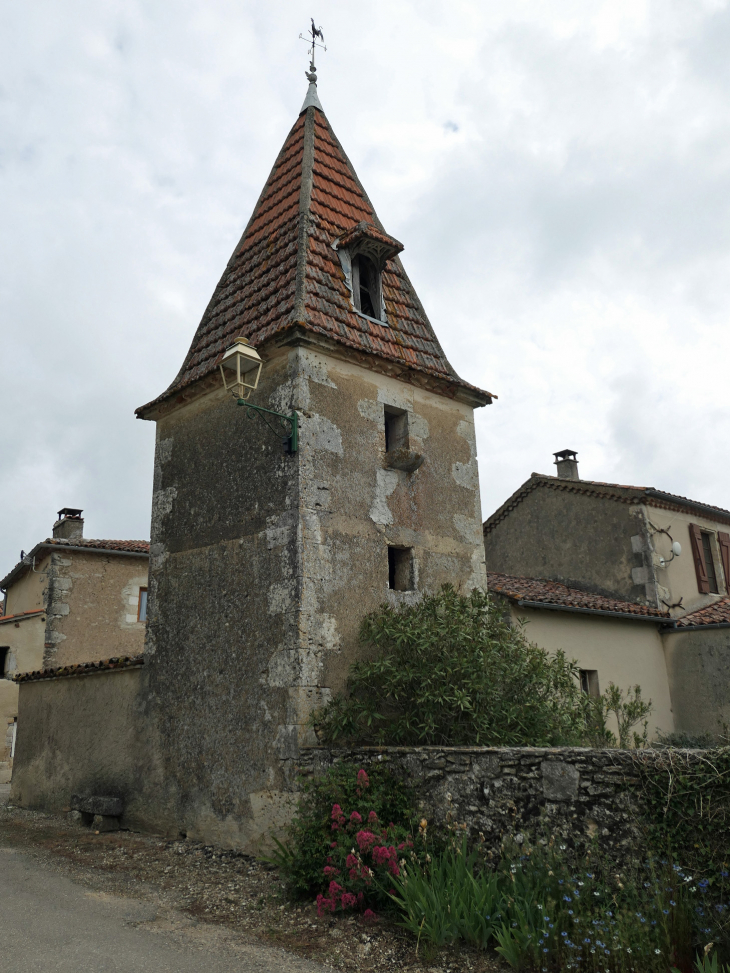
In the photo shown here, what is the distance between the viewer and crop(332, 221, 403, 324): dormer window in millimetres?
8852

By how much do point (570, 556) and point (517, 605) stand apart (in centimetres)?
470

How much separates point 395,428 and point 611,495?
7689 mm

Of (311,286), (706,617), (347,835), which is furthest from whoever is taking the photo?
(706,617)

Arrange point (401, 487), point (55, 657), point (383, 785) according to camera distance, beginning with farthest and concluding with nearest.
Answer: point (55, 657) → point (401, 487) → point (383, 785)

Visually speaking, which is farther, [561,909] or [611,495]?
[611,495]

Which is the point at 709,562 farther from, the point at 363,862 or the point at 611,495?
the point at 363,862

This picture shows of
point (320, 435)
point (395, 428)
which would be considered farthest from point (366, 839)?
point (395, 428)

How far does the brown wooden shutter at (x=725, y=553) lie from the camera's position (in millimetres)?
15641

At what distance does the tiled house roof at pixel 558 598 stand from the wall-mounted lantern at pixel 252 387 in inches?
189

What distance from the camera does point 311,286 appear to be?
8297 mm

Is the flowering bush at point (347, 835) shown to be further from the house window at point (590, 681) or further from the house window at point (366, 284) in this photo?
the house window at point (590, 681)

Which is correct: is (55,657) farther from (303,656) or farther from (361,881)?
(361,881)

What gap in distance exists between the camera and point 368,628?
715cm

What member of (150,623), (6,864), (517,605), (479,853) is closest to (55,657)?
(150,623)
